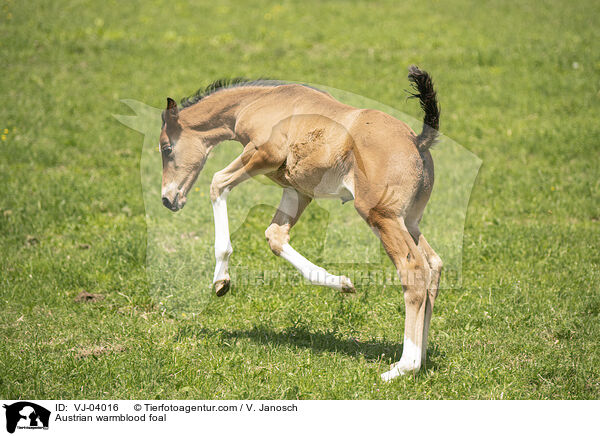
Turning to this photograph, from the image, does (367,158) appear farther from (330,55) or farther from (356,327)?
(330,55)

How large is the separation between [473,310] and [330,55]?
37.3 feet

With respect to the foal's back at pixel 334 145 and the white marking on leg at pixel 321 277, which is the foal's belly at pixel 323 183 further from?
the white marking on leg at pixel 321 277

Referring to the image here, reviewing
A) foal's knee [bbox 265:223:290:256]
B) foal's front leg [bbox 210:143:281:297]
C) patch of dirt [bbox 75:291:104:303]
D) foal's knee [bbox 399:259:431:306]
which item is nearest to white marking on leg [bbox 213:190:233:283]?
foal's front leg [bbox 210:143:281:297]

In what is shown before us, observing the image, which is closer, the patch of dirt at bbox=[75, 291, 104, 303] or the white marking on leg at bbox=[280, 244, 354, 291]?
the white marking on leg at bbox=[280, 244, 354, 291]

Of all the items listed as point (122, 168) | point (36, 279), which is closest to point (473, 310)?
point (36, 279)

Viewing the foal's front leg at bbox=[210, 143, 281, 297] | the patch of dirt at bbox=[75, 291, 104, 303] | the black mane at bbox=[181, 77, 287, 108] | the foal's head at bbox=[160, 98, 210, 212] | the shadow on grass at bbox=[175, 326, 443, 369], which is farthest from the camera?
the patch of dirt at bbox=[75, 291, 104, 303]

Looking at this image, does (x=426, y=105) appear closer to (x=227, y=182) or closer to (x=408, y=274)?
(x=408, y=274)

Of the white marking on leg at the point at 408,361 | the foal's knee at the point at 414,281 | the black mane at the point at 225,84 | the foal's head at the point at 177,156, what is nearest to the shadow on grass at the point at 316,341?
the white marking on leg at the point at 408,361

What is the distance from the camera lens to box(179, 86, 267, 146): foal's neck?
6.30 metres

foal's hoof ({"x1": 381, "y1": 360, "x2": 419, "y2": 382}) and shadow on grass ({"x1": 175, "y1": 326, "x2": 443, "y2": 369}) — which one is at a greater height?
foal's hoof ({"x1": 381, "y1": 360, "x2": 419, "y2": 382})

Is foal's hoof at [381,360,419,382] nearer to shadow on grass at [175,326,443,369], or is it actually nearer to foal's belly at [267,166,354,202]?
shadow on grass at [175,326,443,369]

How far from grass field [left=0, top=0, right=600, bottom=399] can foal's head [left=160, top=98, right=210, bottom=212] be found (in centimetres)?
144
